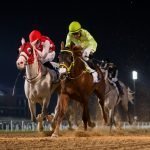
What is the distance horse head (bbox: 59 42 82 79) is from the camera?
13.0 m

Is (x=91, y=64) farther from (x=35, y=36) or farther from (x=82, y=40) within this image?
(x=35, y=36)

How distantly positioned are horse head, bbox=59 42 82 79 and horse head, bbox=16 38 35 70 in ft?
6.52

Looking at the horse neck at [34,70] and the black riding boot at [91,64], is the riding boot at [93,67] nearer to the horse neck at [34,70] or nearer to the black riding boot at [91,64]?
the black riding boot at [91,64]

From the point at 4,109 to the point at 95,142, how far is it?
29.1 metres

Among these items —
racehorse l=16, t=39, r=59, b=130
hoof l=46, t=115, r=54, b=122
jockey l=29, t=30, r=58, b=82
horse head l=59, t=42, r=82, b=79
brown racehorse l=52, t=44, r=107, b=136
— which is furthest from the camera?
jockey l=29, t=30, r=58, b=82

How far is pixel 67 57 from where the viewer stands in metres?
13.2

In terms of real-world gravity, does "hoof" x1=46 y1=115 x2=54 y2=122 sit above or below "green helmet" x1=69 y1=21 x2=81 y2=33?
below

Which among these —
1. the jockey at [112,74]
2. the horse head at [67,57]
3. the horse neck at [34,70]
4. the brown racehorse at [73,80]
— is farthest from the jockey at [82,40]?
the jockey at [112,74]

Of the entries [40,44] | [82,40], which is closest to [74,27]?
[82,40]

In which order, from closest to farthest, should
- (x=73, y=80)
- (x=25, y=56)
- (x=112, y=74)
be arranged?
(x=73, y=80), (x=25, y=56), (x=112, y=74)

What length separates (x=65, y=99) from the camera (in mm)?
13578

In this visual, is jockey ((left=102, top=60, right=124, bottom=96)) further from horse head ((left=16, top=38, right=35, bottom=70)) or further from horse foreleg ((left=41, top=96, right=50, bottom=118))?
horse head ((left=16, top=38, right=35, bottom=70))

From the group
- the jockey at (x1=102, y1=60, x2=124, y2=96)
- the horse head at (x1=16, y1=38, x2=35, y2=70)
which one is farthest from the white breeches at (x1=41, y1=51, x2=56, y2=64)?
the jockey at (x1=102, y1=60, x2=124, y2=96)

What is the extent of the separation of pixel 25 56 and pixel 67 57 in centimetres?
235
